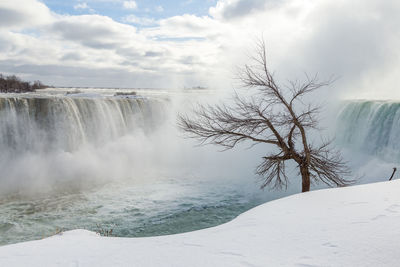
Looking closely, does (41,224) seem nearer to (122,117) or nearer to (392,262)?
(392,262)

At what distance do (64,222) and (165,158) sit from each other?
38.7 ft

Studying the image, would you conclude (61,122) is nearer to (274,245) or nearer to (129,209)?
(129,209)

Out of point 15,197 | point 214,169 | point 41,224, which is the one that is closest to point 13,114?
point 15,197

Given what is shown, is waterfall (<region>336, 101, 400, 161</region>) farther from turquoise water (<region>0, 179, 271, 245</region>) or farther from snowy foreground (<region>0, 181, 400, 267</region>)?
snowy foreground (<region>0, 181, 400, 267</region>)

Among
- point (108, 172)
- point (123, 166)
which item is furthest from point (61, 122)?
point (123, 166)

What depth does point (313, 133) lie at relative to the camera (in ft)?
73.6

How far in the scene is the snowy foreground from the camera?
2512 millimetres

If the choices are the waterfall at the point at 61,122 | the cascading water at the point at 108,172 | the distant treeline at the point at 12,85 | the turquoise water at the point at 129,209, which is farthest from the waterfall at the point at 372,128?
the distant treeline at the point at 12,85

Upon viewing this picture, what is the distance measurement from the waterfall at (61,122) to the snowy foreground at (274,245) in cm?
1428

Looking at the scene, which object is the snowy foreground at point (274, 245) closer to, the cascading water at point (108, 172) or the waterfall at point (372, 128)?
the cascading water at point (108, 172)

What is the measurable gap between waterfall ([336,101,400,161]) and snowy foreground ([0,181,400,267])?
40.0 feet

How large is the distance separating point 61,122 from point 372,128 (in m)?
17.4

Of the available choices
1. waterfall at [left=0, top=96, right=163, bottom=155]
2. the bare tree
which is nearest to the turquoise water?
the bare tree

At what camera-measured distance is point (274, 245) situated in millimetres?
2906
